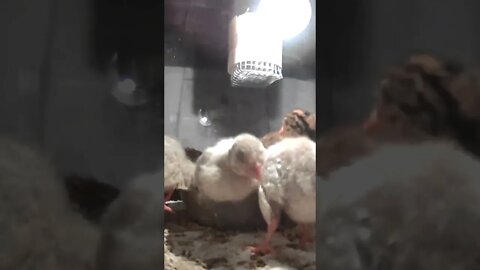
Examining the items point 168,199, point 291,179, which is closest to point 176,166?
point 168,199

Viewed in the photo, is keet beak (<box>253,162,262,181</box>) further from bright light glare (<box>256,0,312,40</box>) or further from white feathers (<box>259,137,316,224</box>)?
bright light glare (<box>256,0,312,40</box>)

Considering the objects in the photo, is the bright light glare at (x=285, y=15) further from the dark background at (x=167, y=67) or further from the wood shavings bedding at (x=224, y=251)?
the wood shavings bedding at (x=224, y=251)

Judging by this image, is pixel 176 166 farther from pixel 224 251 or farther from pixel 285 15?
pixel 285 15

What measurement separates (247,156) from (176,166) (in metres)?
0.09

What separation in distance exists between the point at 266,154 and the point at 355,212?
0.13 meters

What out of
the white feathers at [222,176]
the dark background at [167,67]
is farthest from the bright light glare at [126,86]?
the white feathers at [222,176]

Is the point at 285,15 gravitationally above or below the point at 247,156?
above

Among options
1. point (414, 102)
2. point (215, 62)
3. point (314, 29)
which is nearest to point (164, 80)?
point (215, 62)

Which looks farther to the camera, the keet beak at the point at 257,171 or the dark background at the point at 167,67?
the keet beak at the point at 257,171

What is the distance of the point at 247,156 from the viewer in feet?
2.49

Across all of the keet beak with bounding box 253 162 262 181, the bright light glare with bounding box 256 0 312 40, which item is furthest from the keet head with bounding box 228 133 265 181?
the bright light glare with bounding box 256 0 312 40

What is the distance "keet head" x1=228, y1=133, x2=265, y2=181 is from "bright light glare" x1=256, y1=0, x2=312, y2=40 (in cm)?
14

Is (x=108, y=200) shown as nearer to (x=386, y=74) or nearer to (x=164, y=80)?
(x=164, y=80)

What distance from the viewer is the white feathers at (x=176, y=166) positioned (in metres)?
0.71
